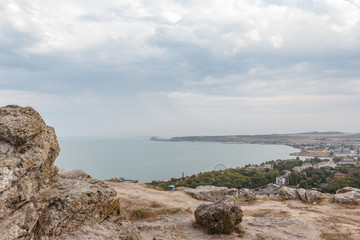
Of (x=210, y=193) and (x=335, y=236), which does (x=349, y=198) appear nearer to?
(x=335, y=236)

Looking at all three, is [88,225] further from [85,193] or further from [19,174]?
[19,174]

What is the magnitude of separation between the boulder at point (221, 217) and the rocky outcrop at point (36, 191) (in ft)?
14.7

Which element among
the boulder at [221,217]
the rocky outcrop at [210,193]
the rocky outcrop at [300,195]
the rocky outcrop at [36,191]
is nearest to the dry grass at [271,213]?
the rocky outcrop at [210,193]

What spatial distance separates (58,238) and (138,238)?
2.16m

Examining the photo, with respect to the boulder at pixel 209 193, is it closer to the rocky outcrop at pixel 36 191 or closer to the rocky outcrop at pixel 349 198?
the rocky outcrop at pixel 349 198

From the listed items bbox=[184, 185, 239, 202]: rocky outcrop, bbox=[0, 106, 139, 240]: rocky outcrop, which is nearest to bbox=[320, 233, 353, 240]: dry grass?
bbox=[184, 185, 239, 202]: rocky outcrop

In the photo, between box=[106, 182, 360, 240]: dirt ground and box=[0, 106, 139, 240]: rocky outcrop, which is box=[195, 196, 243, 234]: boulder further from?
box=[0, 106, 139, 240]: rocky outcrop

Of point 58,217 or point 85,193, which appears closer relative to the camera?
point 58,217

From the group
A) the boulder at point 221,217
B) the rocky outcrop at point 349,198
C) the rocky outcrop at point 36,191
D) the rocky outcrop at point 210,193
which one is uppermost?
the rocky outcrop at point 36,191

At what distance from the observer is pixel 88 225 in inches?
234

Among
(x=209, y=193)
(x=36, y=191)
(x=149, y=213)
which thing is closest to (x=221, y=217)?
(x=149, y=213)

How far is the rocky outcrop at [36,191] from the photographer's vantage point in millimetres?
4676

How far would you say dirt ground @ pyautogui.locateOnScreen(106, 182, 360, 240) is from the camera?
929cm

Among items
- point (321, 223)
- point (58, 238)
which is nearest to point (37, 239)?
point (58, 238)
